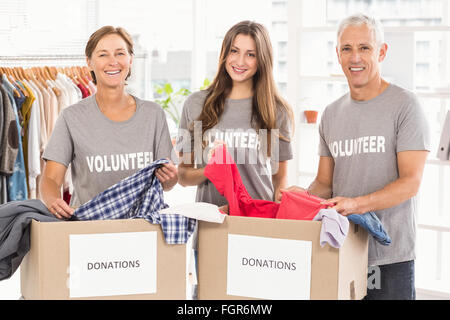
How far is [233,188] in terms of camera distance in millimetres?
1587

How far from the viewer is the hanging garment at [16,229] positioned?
1.36 metres

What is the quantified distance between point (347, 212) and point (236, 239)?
0.36 meters

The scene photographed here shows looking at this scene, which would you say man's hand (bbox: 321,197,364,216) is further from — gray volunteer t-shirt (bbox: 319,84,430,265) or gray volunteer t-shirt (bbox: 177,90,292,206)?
gray volunteer t-shirt (bbox: 177,90,292,206)

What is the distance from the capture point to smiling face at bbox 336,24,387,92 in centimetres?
181

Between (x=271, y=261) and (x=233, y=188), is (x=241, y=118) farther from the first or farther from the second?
(x=271, y=261)

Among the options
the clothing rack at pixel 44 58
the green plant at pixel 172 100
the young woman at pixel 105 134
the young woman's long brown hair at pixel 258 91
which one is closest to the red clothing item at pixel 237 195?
the young woman at pixel 105 134

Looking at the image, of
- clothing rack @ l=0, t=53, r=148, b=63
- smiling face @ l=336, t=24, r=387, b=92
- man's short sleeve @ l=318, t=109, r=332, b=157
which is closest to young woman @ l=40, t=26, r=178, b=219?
man's short sleeve @ l=318, t=109, r=332, b=157

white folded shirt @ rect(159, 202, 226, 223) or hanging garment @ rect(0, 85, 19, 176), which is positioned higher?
hanging garment @ rect(0, 85, 19, 176)

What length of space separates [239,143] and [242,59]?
1.01 feet

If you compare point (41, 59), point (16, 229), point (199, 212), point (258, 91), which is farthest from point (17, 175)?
point (199, 212)

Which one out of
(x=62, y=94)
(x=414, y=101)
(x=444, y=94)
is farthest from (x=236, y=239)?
(x=62, y=94)

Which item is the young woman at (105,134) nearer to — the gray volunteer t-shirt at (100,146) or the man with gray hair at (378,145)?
the gray volunteer t-shirt at (100,146)

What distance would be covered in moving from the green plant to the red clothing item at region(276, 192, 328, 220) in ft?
10.5

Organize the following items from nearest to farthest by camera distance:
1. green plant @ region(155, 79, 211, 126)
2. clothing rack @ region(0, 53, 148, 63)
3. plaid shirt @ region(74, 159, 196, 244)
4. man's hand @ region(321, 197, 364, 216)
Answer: plaid shirt @ region(74, 159, 196, 244) → man's hand @ region(321, 197, 364, 216) → clothing rack @ region(0, 53, 148, 63) → green plant @ region(155, 79, 211, 126)
